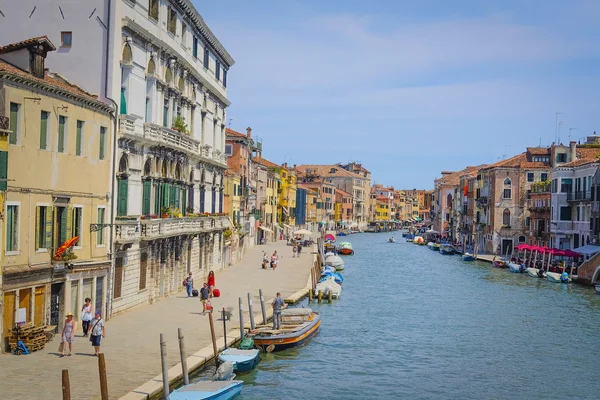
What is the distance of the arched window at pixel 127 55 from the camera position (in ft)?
86.2

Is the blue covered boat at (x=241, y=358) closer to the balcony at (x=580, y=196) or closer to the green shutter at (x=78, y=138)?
the green shutter at (x=78, y=138)

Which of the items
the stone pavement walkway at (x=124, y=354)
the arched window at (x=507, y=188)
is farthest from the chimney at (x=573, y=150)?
the stone pavement walkway at (x=124, y=354)

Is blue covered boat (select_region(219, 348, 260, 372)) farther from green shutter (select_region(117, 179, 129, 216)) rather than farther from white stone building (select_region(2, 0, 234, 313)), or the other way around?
green shutter (select_region(117, 179, 129, 216))

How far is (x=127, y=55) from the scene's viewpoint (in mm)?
26547

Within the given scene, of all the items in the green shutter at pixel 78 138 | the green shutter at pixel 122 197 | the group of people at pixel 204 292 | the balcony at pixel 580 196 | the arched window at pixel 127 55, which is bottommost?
the group of people at pixel 204 292

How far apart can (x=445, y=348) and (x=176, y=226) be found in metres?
12.5

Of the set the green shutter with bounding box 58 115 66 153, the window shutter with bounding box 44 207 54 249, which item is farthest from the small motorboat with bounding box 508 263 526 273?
the window shutter with bounding box 44 207 54 249

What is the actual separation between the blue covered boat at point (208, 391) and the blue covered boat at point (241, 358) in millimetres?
2301

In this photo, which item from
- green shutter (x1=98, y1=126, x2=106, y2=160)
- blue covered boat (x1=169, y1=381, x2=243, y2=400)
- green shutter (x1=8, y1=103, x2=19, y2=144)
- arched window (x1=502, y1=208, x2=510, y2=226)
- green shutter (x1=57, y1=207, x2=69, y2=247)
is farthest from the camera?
arched window (x1=502, y1=208, x2=510, y2=226)

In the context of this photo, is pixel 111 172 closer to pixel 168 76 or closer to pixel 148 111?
pixel 148 111

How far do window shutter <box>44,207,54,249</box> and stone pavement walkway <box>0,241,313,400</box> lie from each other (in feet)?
8.85

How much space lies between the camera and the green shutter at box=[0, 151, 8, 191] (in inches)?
716

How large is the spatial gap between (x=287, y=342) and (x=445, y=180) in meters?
113

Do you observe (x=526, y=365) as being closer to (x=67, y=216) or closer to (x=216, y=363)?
(x=216, y=363)
